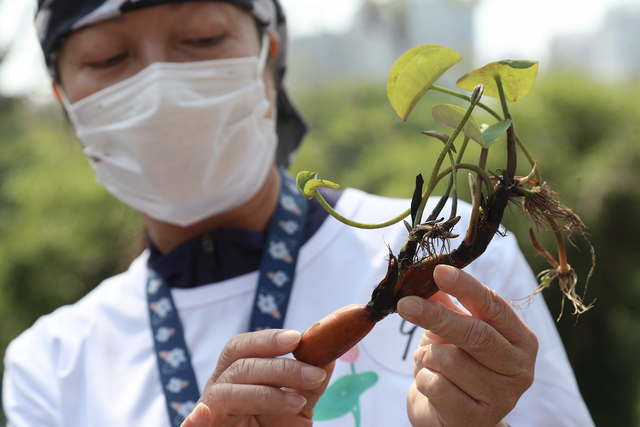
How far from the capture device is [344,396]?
1.18 meters

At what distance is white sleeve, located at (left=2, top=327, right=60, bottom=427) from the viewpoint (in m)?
1.42

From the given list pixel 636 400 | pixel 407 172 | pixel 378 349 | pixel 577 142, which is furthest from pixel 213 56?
pixel 636 400

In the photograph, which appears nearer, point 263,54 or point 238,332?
point 238,332

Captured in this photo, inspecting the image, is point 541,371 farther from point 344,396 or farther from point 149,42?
point 149,42

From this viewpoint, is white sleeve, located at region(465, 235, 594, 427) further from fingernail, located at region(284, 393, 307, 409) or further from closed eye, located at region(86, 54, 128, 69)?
closed eye, located at region(86, 54, 128, 69)

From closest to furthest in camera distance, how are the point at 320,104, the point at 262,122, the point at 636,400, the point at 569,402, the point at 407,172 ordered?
the point at 569,402
the point at 262,122
the point at 636,400
the point at 407,172
the point at 320,104

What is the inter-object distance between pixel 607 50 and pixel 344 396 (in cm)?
895

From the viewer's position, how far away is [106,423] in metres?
1.33

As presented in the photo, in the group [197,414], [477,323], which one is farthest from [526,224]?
[197,414]

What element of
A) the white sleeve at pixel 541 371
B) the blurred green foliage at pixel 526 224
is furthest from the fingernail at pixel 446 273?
the blurred green foliage at pixel 526 224

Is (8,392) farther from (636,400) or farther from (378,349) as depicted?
(636,400)

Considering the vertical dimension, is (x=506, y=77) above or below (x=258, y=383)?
above

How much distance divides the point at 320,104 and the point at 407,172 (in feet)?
21.9

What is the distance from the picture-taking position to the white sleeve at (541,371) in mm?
1137
